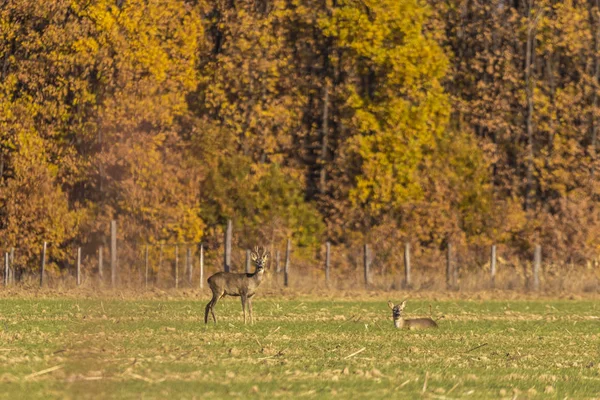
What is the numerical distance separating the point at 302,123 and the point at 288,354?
40.5 m

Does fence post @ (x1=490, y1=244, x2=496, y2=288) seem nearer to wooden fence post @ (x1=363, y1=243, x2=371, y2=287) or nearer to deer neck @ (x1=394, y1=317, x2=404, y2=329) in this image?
wooden fence post @ (x1=363, y1=243, x2=371, y2=287)

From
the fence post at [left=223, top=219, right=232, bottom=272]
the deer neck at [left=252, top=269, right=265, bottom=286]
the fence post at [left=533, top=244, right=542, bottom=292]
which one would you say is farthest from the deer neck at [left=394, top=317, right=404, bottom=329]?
the fence post at [left=533, top=244, right=542, bottom=292]

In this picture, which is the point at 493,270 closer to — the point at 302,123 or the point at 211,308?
the point at 302,123

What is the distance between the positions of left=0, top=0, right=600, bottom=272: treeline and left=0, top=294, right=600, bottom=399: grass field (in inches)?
653

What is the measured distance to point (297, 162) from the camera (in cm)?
5991

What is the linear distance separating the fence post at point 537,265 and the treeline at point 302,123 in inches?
150

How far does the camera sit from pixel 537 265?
1996 inches

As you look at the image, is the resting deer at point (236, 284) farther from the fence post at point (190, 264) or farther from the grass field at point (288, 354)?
the fence post at point (190, 264)

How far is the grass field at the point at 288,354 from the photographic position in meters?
15.8

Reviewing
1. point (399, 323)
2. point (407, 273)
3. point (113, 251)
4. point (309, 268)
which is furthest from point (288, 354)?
point (309, 268)

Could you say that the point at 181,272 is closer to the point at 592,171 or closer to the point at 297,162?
the point at 297,162

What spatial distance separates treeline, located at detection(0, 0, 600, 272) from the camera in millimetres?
49812

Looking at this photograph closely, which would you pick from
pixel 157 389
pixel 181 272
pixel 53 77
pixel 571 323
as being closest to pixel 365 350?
pixel 157 389

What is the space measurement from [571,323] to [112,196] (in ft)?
78.3
